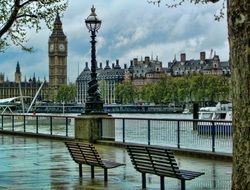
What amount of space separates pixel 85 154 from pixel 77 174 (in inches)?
56.5

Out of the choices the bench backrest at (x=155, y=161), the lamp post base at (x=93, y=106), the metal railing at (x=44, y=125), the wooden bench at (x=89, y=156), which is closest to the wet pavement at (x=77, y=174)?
the wooden bench at (x=89, y=156)

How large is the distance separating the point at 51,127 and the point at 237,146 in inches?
1116

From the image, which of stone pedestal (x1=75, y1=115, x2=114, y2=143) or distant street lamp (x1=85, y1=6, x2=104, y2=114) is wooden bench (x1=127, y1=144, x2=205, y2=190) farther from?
distant street lamp (x1=85, y1=6, x2=104, y2=114)

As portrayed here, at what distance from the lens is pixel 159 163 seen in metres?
12.2

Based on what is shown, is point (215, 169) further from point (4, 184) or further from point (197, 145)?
point (4, 184)

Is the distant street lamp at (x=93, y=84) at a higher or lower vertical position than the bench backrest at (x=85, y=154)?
higher

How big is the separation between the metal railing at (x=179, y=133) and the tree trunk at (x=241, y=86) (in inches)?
481

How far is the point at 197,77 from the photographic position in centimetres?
17200

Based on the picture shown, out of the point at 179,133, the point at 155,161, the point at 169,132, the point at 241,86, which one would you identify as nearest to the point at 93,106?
the point at 169,132

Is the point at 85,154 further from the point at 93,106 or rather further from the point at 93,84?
the point at 93,84

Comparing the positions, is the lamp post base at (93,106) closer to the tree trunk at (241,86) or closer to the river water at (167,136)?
the river water at (167,136)

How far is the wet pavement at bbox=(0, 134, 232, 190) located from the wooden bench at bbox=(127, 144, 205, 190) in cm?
88

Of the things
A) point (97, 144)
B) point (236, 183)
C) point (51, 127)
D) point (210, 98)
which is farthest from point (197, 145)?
point (210, 98)

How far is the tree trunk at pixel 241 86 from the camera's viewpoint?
18.6 ft
